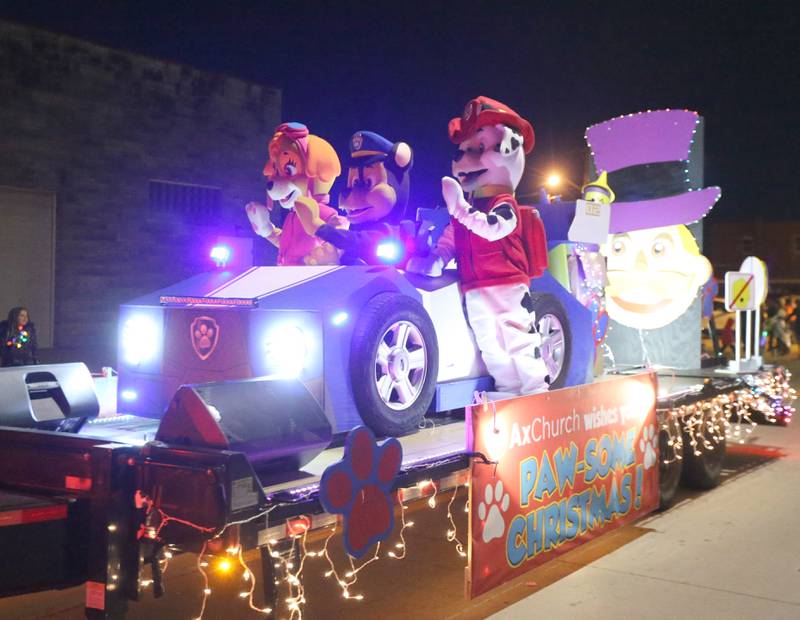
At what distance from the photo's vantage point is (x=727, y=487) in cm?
796

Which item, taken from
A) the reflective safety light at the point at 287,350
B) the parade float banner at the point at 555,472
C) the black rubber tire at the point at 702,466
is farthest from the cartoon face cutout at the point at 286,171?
the black rubber tire at the point at 702,466

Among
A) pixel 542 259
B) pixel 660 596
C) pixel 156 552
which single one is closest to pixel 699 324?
pixel 542 259

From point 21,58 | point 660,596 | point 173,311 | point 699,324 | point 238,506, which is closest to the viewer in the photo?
point 238,506

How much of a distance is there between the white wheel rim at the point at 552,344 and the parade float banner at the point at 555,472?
22.7 inches

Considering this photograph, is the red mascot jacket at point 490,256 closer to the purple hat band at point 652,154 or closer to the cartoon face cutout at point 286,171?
the cartoon face cutout at point 286,171

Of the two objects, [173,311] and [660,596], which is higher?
[173,311]

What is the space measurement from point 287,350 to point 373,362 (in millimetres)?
474

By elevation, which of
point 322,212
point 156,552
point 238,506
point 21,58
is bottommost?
point 156,552

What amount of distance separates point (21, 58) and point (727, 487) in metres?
14.1

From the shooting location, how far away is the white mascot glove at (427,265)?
5387mm

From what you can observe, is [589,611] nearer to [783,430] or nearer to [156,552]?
[156,552]

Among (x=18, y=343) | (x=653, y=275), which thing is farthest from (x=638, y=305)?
(x=18, y=343)

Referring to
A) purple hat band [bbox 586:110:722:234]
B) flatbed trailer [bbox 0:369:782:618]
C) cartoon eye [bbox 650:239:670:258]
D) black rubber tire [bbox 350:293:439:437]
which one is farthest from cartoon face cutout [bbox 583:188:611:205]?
flatbed trailer [bbox 0:369:782:618]

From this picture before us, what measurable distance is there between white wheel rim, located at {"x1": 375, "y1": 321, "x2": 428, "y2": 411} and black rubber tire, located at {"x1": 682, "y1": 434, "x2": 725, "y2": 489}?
3278mm
